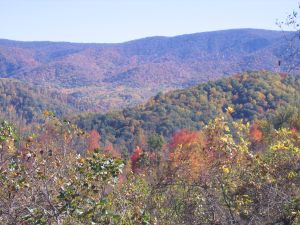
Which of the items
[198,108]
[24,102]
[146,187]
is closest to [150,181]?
[146,187]

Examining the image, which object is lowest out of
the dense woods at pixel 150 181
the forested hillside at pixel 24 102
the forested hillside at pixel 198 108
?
the forested hillside at pixel 24 102

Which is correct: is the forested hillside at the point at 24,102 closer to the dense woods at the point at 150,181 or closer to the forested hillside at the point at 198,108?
the forested hillside at the point at 198,108

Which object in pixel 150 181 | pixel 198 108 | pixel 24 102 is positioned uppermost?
pixel 150 181

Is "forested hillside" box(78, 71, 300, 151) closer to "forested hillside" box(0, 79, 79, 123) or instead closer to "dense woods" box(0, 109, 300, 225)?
"forested hillside" box(0, 79, 79, 123)

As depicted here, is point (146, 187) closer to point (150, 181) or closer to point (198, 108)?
point (150, 181)

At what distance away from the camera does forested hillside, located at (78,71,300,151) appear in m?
85.8

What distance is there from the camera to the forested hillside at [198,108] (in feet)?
281

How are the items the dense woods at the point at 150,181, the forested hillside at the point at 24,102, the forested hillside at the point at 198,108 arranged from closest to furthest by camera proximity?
the dense woods at the point at 150,181, the forested hillside at the point at 198,108, the forested hillside at the point at 24,102

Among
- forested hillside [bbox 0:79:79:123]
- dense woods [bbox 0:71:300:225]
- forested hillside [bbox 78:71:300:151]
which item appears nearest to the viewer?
dense woods [bbox 0:71:300:225]

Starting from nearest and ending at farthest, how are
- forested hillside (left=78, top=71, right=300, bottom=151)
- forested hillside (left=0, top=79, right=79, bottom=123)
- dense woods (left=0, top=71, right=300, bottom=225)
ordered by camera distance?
dense woods (left=0, top=71, right=300, bottom=225) → forested hillside (left=78, top=71, right=300, bottom=151) → forested hillside (left=0, top=79, right=79, bottom=123)

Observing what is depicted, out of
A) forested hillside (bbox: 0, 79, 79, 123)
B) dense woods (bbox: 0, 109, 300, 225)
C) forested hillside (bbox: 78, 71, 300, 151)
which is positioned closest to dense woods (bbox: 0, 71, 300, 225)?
dense woods (bbox: 0, 109, 300, 225)

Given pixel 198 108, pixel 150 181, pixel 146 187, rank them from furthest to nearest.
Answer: pixel 198 108
pixel 150 181
pixel 146 187

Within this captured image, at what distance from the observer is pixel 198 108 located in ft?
306

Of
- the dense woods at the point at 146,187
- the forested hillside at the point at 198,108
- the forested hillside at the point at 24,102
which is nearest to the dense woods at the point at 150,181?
the dense woods at the point at 146,187
